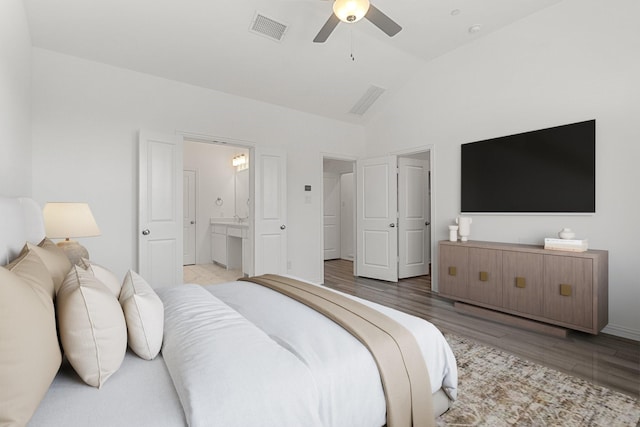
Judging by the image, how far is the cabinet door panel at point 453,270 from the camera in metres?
3.62

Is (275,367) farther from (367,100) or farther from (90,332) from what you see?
(367,100)

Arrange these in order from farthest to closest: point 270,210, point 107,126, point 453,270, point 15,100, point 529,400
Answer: point 270,210 → point 453,270 → point 107,126 → point 15,100 → point 529,400

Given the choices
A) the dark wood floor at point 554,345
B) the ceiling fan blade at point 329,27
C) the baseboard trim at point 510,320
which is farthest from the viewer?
the baseboard trim at point 510,320

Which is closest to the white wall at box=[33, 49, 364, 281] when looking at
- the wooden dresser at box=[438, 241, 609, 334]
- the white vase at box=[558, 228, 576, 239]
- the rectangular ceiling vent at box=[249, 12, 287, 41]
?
the rectangular ceiling vent at box=[249, 12, 287, 41]

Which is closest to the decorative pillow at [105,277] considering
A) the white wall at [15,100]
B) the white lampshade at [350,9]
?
the white wall at [15,100]

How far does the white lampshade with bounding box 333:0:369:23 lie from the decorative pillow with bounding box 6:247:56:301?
8.19ft

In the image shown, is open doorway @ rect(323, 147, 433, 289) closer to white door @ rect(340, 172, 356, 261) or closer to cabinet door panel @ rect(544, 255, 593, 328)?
white door @ rect(340, 172, 356, 261)

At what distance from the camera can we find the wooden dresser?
2699 mm

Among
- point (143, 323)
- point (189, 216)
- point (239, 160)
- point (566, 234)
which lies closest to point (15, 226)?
point (143, 323)

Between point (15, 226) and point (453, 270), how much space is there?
12.7 feet

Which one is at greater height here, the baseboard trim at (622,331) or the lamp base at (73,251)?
the lamp base at (73,251)

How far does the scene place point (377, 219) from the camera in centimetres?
519

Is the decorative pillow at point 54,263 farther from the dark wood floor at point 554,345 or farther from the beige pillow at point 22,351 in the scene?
the dark wood floor at point 554,345

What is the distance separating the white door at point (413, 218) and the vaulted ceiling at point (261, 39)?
1.54 meters
